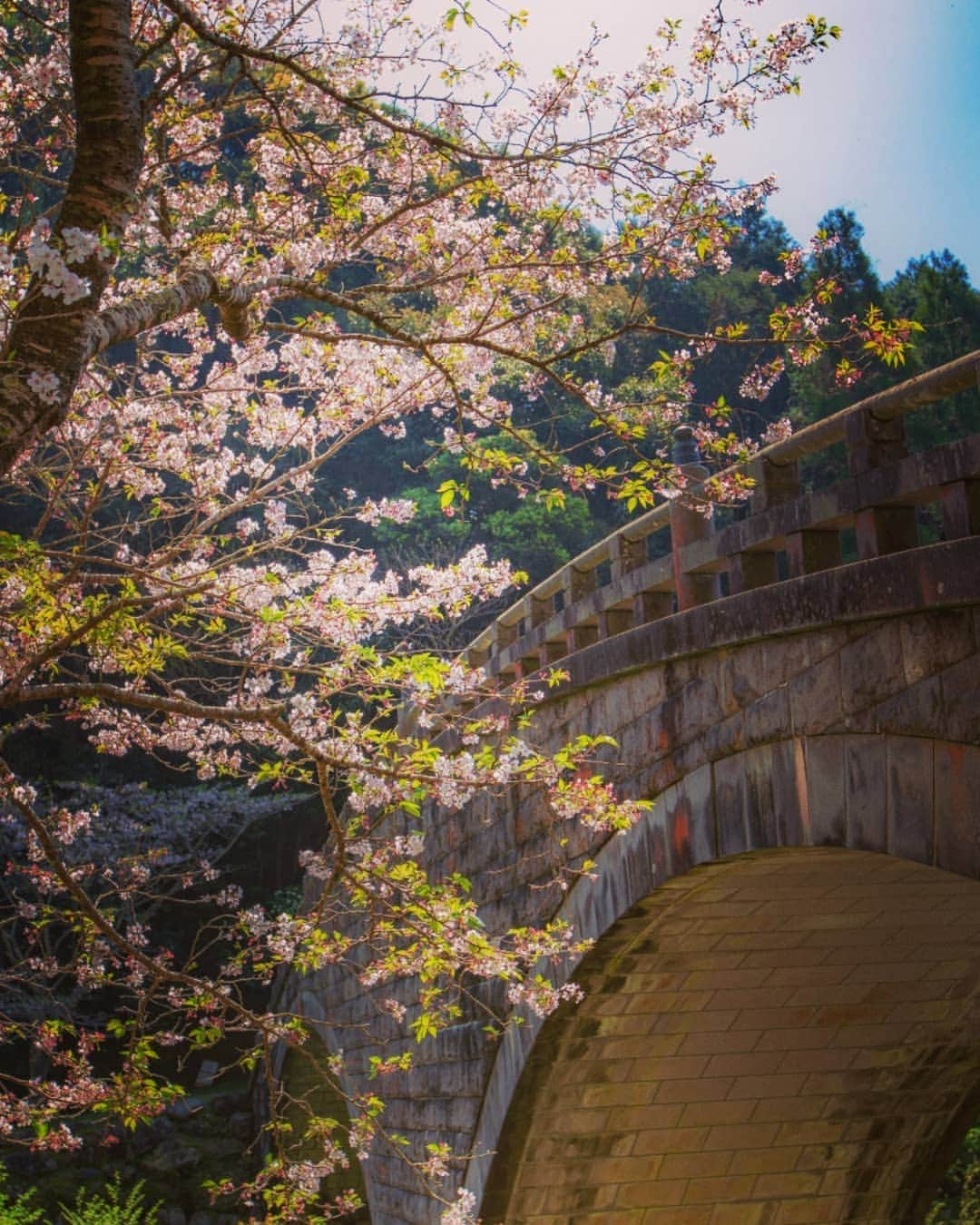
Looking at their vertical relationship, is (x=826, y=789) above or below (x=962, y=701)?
below

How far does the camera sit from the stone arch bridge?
12.3 ft

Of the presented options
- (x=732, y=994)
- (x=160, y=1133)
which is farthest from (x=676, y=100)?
(x=160, y=1133)

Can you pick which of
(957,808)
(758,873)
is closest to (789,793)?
(957,808)

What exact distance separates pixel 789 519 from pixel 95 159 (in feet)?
8.04

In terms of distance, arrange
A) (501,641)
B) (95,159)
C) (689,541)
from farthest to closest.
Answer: (501,641), (689,541), (95,159)

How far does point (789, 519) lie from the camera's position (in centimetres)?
441

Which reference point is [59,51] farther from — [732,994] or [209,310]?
[209,310]

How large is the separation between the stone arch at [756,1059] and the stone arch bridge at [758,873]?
0.05 feet

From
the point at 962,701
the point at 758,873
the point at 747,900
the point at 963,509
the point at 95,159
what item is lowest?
the point at 747,900

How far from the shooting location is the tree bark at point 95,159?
119 inches

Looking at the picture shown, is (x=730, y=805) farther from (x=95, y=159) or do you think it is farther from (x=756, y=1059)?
(x=95, y=159)

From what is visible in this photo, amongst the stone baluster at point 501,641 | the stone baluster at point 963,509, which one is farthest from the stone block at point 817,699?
the stone baluster at point 501,641

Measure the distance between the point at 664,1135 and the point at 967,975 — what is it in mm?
1778

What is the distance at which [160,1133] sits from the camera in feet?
50.6
